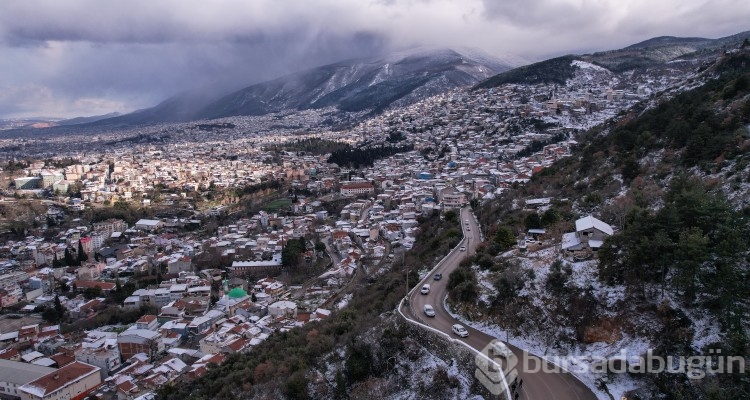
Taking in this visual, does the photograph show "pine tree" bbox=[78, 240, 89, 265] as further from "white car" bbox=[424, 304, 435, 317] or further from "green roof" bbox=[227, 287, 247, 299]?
"white car" bbox=[424, 304, 435, 317]

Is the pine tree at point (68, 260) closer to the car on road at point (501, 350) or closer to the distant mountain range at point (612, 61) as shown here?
the car on road at point (501, 350)

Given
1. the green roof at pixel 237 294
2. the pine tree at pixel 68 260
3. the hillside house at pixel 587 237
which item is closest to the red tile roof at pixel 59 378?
the green roof at pixel 237 294

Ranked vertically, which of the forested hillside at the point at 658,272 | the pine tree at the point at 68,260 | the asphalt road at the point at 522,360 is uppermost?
the forested hillside at the point at 658,272

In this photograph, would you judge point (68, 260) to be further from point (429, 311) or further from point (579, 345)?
point (579, 345)

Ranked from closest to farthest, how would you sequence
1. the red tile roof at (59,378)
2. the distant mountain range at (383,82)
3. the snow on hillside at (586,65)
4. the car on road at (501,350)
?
the car on road at (501,350)
the red tile roof at (59,378)
the snow on hillside at (586,65)
the distant mountain range at (383,82)

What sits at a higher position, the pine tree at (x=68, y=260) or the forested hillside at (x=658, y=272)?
the forested hillside at (x=658, y=272)

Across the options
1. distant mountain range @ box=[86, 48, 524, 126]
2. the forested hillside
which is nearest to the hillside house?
the forested hillside

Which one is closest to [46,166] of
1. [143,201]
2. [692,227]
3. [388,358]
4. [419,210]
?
[143,201]

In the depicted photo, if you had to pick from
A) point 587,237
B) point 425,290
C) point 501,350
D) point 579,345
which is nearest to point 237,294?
point 425,290
